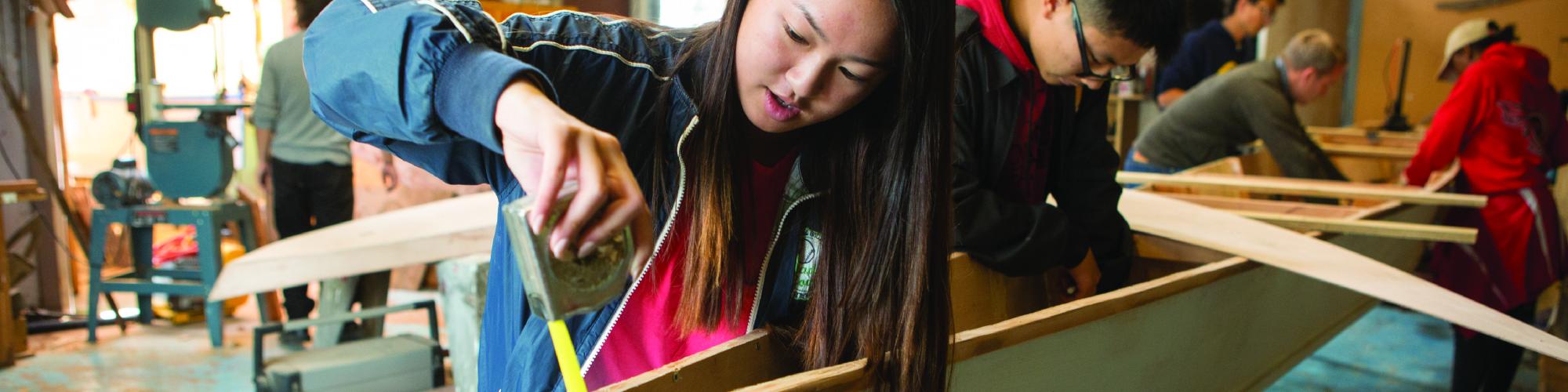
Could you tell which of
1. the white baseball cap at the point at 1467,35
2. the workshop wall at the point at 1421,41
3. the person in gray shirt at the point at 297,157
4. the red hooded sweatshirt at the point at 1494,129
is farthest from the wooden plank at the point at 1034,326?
the workshop wall at the point at 1421,41

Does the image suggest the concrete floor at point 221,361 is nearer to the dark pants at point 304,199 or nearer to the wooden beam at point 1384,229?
the dark pants at point 304,199

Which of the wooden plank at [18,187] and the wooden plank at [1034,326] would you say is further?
the wooden plank at [18,187]

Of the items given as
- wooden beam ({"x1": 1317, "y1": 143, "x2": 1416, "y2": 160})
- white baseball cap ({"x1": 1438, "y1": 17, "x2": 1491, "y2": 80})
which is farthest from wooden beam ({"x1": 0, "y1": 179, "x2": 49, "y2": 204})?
white baseball cap ({"x1": 1438, "y1": 17, "x2": 1491, "y2": 80})

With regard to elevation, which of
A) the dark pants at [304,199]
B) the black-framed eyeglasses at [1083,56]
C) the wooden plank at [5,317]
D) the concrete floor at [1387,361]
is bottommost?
the concrete floor at [1387,361]

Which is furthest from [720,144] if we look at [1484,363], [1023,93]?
[1484,363]

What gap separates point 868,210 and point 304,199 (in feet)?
12.3

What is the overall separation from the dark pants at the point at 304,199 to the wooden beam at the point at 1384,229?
11.6ft

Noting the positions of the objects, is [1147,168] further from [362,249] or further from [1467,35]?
[362,249]

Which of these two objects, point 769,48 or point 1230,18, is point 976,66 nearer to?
point 769,48

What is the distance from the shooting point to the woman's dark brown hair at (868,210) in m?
1.04

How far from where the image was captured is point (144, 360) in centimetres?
410

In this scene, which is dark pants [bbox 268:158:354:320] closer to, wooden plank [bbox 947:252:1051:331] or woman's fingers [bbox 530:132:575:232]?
wooden plank [bbox 947:252:1051:331]

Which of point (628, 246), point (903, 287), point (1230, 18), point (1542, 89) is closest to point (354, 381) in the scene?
point (903, 287)

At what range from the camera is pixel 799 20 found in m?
0.97
